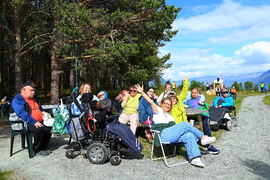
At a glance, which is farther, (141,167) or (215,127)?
(215,127)

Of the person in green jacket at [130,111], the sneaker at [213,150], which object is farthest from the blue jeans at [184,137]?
the person in green jacket at [130,111]

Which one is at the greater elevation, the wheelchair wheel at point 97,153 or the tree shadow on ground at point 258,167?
the wheelchair wheel at point 97,153

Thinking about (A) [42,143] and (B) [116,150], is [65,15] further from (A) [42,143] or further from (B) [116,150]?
(B) [116,150]

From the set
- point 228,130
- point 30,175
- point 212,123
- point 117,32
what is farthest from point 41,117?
point 117,32

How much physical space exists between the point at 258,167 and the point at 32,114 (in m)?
4.23

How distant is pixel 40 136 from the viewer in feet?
15.7

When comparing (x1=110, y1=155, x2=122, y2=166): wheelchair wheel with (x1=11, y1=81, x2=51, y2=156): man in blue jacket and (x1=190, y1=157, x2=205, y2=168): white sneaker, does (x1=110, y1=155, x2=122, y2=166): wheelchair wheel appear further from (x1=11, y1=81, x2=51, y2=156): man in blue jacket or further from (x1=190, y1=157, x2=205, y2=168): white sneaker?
(x1=11, y1=81, x2=51, y2=156): man in blue jacket

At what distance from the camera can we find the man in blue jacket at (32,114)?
4.63 metres

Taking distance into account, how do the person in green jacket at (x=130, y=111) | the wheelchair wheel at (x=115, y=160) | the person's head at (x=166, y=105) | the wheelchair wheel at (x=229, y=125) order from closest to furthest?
the wheelchair wheel at (x=115, y=160) < the person's head at (x=166, y=105) < the person in green jacket at (x=130, y=111) < the wheelchair wheel at (x=229, y=125)

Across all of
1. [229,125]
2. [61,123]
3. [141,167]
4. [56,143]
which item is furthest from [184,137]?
[229,125]

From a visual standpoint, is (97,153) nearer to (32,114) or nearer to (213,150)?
(32,114)

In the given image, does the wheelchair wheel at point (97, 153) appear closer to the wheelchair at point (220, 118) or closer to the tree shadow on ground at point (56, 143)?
the tree shadow on ground at point (56, 143)

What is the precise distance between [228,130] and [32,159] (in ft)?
18.3

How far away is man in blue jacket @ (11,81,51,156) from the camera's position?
463cm
